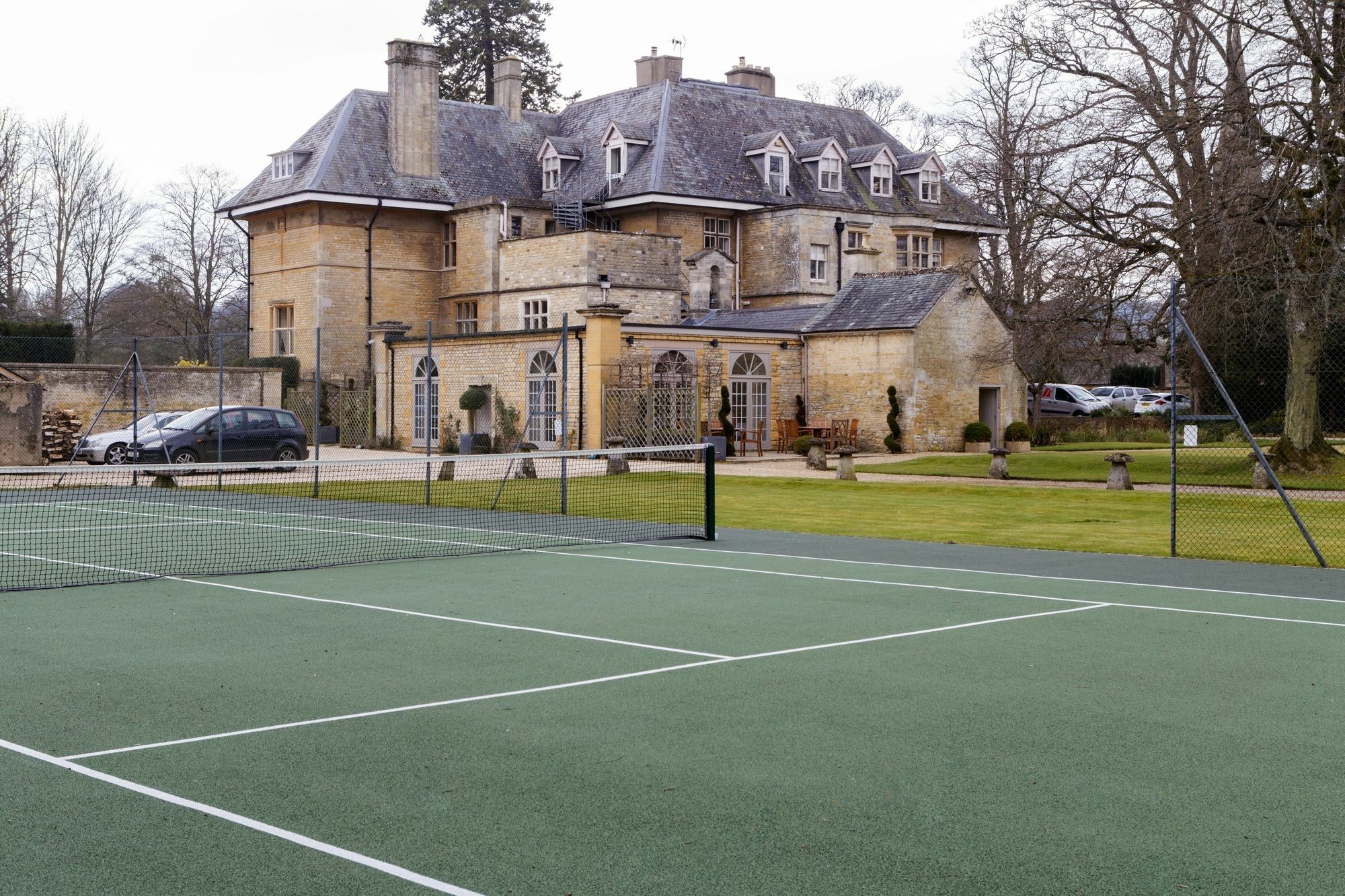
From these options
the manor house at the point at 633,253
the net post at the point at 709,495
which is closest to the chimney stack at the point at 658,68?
the manor house at the point at 633,253

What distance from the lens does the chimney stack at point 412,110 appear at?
165 ft

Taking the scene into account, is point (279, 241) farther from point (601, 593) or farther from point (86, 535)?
point (601, 593)

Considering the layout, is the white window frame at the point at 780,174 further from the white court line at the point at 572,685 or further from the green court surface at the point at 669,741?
the white court line at the point at 572,685

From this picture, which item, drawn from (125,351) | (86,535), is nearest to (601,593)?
(86,535)

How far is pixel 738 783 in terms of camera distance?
21.8 feet

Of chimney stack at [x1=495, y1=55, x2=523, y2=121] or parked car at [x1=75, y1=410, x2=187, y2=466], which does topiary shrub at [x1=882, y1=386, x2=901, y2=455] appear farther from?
chimney stack at [x1=495, y1=55, x2=523, y2=121]

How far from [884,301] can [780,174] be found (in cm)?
1118

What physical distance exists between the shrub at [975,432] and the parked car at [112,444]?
2188 cm

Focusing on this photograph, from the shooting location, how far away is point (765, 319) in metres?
45.0

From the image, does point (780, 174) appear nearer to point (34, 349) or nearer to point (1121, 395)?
point (1121, 395)

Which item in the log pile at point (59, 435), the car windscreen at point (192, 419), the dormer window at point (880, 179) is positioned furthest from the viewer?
the dormer window at point (880, 179)

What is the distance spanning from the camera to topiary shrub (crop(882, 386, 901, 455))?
41000 millimetres

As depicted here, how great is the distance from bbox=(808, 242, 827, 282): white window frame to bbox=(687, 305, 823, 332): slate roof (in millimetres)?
4701

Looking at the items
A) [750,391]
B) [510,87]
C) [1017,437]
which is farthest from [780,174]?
[1017,437]
